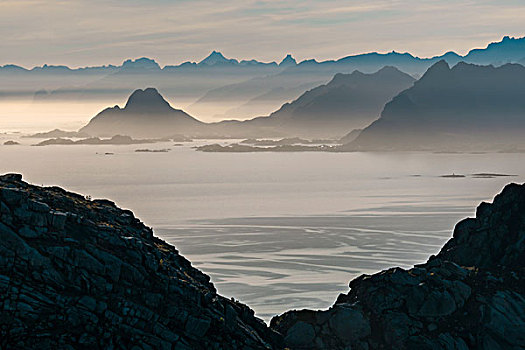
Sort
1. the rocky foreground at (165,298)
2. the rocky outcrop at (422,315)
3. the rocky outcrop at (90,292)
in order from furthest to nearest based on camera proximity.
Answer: the rocky outcrop at (422,315) < the rocky foreground at (165,298) < the rocky outcrop at (90,292)

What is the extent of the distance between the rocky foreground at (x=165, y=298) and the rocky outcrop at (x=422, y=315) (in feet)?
0.13

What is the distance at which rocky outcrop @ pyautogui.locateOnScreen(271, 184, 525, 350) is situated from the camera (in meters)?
32.9

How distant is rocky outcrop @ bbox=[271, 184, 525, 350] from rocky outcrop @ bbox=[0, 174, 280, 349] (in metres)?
2.87

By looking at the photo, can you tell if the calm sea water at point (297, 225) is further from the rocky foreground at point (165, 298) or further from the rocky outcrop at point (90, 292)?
the rocky outcrop at point (90, 292)

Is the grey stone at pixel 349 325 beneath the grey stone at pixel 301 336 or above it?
above

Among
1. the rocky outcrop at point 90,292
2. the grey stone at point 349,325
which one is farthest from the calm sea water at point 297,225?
the rocky outcrop at point 90,292

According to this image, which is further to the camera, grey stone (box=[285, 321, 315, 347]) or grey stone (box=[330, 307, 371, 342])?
grey stone (box=[285, 321, 315, 347])

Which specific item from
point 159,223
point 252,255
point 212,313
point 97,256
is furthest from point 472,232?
point 159,223

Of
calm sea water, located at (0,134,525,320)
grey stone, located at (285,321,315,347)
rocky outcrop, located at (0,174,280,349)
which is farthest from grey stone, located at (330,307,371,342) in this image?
calm sea water, located at (0,134,525,320)

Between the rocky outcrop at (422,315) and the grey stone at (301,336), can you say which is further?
the grey stone at (301,336)

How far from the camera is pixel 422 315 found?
1318 inches

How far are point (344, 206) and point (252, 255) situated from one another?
58289 millimetres

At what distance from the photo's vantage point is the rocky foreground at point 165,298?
2753 cm

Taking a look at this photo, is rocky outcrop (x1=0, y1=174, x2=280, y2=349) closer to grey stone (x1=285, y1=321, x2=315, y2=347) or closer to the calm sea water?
grey stone (x1=285, y1=321, x2=315, y2=347)
